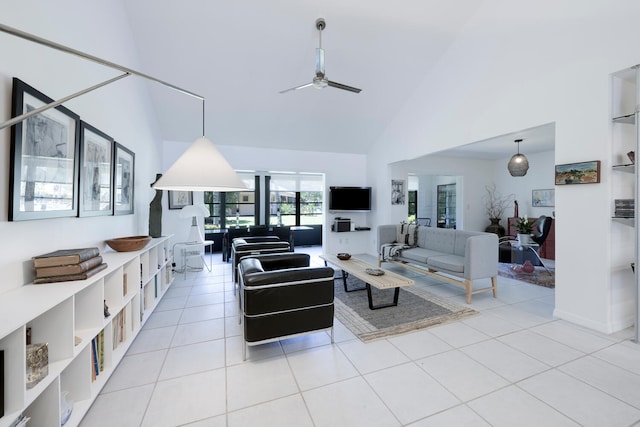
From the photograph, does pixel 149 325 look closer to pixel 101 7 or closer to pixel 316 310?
pixel 316 310

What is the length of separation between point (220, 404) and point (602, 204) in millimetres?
3678

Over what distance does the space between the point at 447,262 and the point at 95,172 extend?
13.5ft

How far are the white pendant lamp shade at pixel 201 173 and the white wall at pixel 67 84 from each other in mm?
743

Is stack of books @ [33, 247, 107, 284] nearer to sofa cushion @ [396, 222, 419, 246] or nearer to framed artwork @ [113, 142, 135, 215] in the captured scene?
framed artwork @ [113, 142, 135, 215]

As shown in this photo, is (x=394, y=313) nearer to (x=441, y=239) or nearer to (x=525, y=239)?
(x=441, y=239)

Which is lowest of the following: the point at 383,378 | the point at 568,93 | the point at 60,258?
the point at 383,378

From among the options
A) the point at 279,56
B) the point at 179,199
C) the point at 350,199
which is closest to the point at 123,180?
the point at 179,199

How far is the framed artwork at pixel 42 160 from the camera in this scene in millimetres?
1435

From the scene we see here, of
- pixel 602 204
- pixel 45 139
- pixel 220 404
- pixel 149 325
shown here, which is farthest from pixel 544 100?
pixel 149 325

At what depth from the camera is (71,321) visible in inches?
57.1

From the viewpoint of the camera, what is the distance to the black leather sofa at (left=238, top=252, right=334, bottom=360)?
6.89 ft

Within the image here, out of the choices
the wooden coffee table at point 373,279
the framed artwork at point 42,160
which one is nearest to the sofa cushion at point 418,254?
the wooden coffee table at point 373,279

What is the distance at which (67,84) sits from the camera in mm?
1920

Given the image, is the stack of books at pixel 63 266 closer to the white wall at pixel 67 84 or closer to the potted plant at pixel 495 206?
the white wall at pixel 67 84
